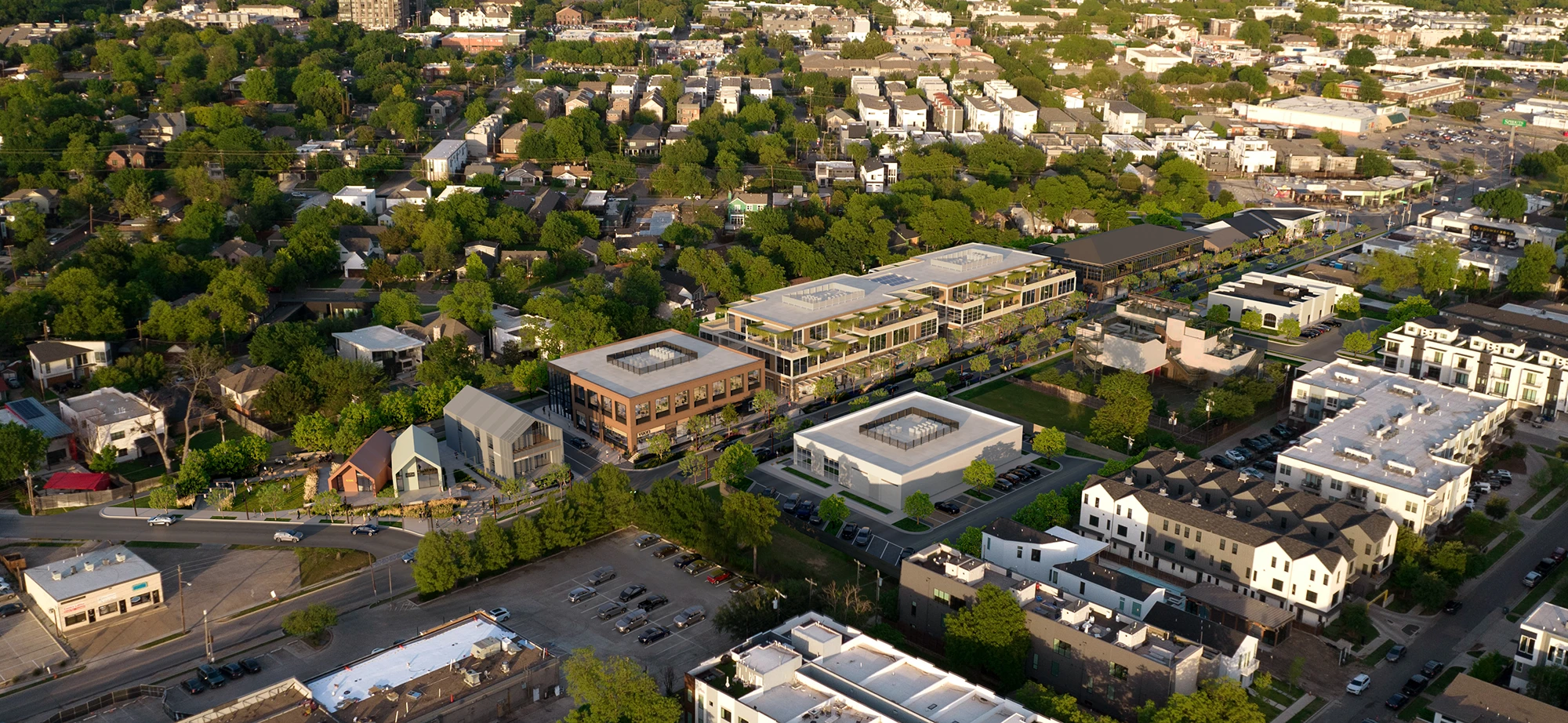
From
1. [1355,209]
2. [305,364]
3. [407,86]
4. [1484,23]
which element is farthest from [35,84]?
[1484,23]

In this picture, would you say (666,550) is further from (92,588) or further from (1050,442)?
(92,588)

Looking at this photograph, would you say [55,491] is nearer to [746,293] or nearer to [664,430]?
[664,430]

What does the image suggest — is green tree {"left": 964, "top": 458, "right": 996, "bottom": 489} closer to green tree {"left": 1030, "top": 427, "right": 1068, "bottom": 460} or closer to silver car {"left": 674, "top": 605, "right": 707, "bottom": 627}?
green tree {"left": 1030, "top": 427, "right": 1068, "bottom": 460}

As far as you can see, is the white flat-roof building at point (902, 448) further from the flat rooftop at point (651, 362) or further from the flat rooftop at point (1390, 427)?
the flat rooftop at point (1390, 427)

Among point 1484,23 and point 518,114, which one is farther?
point 1484,23

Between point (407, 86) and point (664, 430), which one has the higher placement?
point (407, 86)

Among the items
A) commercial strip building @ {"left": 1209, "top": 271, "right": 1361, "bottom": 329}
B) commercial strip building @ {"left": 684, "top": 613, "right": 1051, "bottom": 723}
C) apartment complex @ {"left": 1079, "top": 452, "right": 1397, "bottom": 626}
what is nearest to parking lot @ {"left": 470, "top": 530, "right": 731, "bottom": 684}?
commercial strip building @ {"left": 684, "top": 613, "right": 1051, "bottom": 723}

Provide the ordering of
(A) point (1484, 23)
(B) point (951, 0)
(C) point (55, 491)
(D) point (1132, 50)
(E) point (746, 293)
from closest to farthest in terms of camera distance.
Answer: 1. (C) point (55, 491)
2. (E) point (746, 293)
3. (D) point (1132, 50)
4. (A) point (1484, 23)
5. (B) point (951, 0)
